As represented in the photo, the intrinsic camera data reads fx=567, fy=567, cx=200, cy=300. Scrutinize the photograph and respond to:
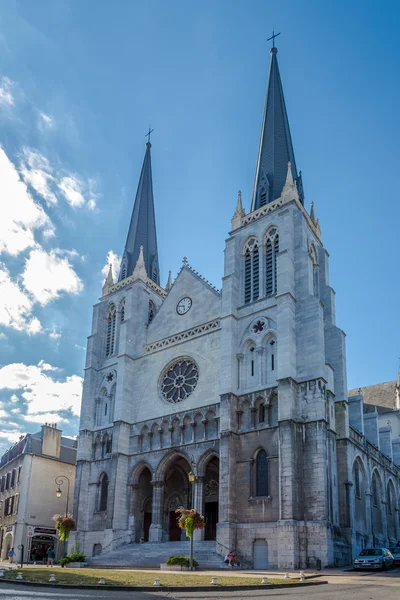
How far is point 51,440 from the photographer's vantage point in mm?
48531

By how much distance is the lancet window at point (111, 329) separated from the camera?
45.8m

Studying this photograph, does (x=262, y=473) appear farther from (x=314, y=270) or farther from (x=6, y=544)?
(x=6, y=544)

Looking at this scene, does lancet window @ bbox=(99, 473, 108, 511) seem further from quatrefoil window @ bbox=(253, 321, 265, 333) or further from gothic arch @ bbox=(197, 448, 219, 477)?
quatrefoil window @ bbox=(253, 321, 265, 333)

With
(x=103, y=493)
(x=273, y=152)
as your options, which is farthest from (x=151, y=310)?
(x=273, y=152)

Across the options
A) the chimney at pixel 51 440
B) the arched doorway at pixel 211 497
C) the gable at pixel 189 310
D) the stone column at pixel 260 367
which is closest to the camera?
the stone column at pixel 260 367

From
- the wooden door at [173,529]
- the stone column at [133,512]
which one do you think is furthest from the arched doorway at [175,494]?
the stone column at [133,512]

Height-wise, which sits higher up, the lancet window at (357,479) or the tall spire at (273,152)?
the tall spire at (273,152)

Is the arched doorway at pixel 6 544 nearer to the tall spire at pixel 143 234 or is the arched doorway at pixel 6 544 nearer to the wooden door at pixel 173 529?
the wooden door at pixel 173 529

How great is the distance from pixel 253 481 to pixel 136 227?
27.2 meters

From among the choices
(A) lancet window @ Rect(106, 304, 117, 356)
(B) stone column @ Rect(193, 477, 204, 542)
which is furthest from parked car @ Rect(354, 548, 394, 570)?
(A) lancet window @ Rect(106, 304, 117, 356)

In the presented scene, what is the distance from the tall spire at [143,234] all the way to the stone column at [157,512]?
728 inches

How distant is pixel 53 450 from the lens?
159 feet

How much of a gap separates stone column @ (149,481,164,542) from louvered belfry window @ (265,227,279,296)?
46.8 feet

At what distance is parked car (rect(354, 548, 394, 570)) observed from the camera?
24.7 m
